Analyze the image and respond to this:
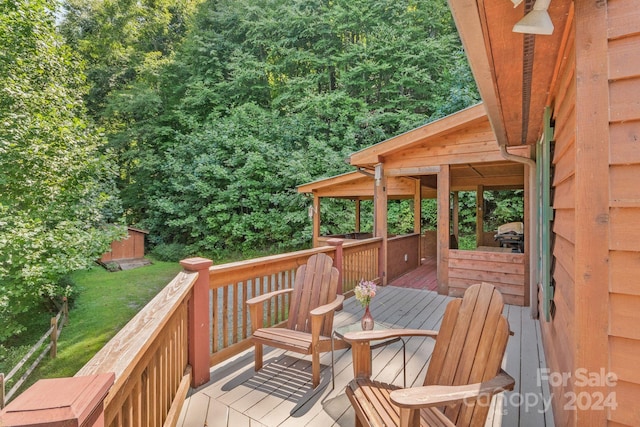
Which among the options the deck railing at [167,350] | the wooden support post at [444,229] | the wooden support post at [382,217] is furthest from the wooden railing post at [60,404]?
the wooden support post at [382,217]

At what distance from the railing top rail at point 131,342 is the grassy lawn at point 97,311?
6.77 m

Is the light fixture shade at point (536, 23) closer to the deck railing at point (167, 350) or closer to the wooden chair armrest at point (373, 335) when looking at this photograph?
the wooden chair armrest at point (373, 335)

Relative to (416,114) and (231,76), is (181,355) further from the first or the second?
(231,76)

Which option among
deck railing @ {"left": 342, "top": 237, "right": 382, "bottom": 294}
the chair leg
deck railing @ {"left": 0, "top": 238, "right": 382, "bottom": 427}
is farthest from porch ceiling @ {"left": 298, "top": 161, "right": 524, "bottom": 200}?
the chair leg

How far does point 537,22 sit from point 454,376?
1.72 m

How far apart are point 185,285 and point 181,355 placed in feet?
1.92

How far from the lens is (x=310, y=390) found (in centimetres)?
247

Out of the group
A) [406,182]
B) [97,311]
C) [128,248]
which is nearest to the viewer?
[406,182]

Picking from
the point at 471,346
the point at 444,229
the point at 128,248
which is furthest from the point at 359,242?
the point at 128,248

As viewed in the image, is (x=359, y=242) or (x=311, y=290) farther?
(x=359, y=242)

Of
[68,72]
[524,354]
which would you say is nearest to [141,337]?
[524,354]

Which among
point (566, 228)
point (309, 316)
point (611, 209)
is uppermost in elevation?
point (611, 209)

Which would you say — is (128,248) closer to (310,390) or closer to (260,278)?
(260,278)

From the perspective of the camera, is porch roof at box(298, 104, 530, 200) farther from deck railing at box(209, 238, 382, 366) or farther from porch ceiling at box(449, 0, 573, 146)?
porch ceiling at box(449, 0, 573, 146)
